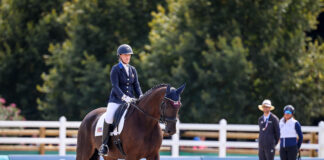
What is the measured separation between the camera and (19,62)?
33500 millimetres

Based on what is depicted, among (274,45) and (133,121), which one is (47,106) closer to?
(274,45)

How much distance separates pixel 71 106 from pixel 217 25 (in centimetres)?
811

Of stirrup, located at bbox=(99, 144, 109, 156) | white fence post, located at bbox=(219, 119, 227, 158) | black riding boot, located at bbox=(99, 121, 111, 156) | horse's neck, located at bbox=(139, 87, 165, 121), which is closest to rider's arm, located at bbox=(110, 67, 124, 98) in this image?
horse's neck, located at bbox=(139, 87, 165, 121)

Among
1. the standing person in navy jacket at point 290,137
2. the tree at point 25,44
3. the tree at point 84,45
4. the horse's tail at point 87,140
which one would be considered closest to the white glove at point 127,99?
the horse's tail at point 87,140

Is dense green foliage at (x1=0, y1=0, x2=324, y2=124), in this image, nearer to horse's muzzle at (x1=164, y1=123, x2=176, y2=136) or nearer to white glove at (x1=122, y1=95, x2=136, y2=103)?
white glove at (x1=122, y1=95, x2=136, y2=103)

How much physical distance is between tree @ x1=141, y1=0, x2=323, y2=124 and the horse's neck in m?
14.9

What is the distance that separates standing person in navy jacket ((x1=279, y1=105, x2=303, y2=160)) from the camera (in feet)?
40.4

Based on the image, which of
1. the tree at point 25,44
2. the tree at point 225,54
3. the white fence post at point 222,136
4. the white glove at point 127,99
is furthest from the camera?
the tree at point 25,44

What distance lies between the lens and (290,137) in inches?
488

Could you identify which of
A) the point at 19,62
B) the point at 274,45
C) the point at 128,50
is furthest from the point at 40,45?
the point at 128,50

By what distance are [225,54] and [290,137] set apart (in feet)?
40.8

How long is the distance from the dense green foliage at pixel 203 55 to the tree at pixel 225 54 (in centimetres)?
4

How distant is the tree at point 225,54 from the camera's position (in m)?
25.1

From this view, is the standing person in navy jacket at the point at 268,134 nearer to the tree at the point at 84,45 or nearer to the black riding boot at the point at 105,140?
the black riding boot at the point at 105,140
